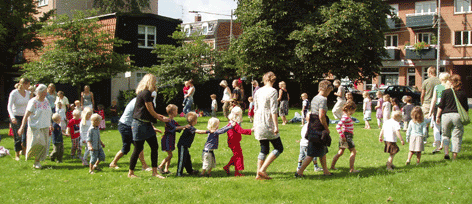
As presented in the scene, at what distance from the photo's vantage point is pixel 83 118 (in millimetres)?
8992

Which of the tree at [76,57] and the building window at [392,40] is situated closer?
the tree at [76,57]

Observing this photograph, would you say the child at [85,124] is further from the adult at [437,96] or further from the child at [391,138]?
the adult at [437,96]

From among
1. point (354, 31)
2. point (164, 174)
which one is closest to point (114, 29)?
point (354, 31)

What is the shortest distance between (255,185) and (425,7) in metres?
43.2

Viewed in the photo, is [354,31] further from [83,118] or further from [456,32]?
[456,32]

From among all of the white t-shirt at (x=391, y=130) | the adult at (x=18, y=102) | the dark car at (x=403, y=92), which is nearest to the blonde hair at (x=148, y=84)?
the adult at (x=18, y=102)

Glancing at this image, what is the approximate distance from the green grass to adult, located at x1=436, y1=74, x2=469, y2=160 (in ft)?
1.28

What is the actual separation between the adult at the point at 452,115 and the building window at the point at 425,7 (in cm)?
3836

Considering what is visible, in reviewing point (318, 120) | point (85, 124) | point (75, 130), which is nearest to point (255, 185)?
point (318, 120)

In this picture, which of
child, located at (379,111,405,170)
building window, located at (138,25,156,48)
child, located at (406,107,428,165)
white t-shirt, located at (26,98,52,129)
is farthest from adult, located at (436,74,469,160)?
building window, located at (138,25,156,48)

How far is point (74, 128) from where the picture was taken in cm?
984

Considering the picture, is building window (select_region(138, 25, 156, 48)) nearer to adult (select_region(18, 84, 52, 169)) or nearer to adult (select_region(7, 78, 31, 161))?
adult (select_region(7, 78, 31, 161))

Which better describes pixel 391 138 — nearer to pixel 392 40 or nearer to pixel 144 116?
pixel 144 116

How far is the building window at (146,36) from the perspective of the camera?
3008 centimetres
